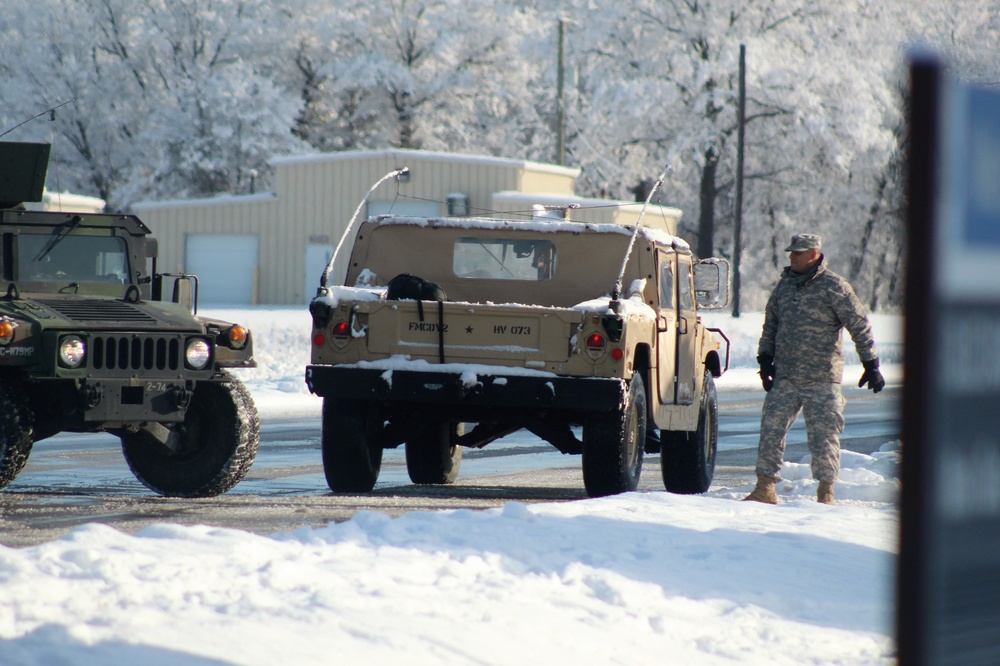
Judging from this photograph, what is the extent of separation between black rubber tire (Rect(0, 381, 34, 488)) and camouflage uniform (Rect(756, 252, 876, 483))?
4.56 metres

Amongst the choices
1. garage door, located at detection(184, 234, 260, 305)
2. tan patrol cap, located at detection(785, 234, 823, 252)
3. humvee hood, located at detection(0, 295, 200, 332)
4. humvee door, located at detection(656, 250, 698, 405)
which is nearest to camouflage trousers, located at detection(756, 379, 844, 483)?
tan patrol cap, located at detection(785, 234, 823, 252)

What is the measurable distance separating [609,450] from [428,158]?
31062mm

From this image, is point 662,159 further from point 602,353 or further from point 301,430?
point 602,353

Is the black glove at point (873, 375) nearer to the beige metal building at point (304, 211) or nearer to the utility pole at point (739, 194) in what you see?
the beige metal building at point (304, 211)

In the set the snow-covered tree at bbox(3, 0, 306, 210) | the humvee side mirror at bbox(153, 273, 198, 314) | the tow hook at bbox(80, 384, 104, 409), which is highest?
the snow-covered tree at bbox(3, 0, 306, 210)

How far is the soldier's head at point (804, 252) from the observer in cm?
920

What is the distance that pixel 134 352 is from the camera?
30.0 feet

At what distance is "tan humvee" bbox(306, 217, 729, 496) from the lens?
934 centimetres

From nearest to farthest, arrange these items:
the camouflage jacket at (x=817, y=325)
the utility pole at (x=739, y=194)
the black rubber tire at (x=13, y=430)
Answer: the black rubber tire at (x=13, y=430)
the camouflage jacket at (x=817, y=325)
the utility pole at (x=739, y=194)

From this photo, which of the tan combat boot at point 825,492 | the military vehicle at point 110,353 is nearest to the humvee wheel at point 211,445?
the military vehicle at point 110,353

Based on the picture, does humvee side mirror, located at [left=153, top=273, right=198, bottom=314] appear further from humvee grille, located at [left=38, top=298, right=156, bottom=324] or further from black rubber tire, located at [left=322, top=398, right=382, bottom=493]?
black rubber tire, located at [left=322, top=398, right=382, bottom=493]

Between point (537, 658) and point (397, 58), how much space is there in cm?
4914

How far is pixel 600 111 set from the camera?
4759cm

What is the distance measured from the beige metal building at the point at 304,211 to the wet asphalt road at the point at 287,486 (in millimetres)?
23048
